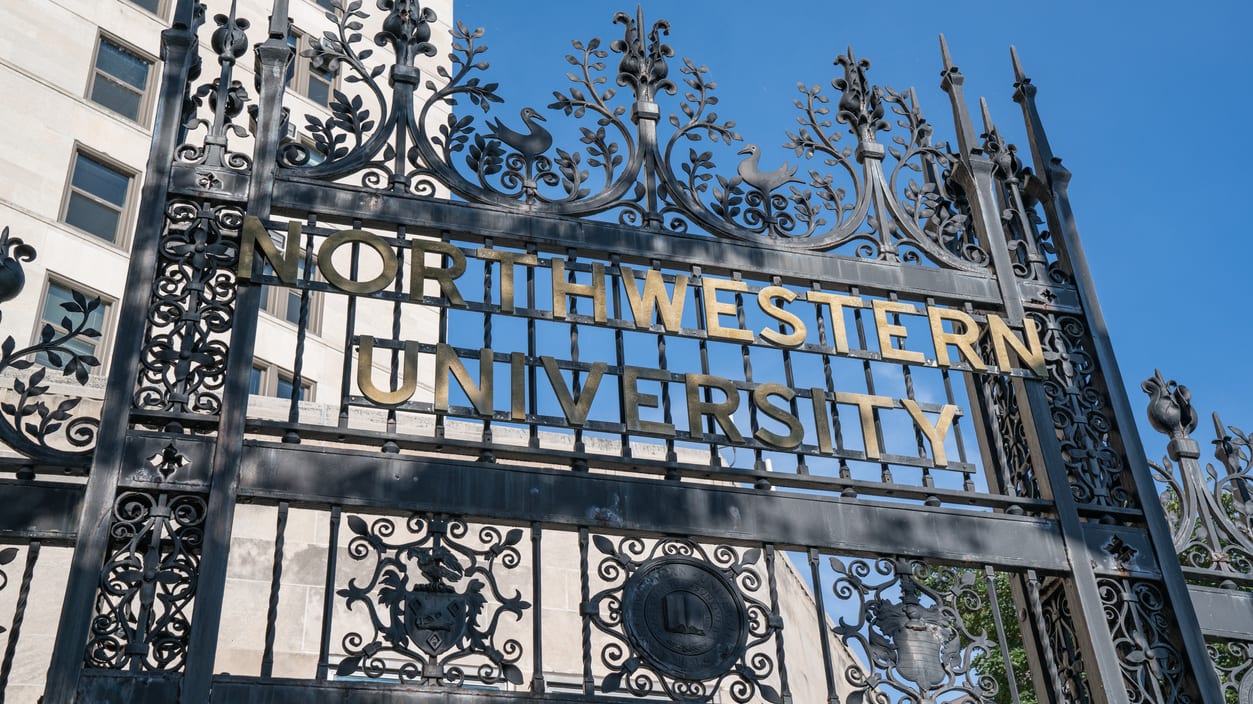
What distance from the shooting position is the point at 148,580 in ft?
23.8

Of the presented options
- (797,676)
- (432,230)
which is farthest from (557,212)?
(797,676)

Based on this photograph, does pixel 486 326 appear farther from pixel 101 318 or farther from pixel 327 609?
pixel 101 318

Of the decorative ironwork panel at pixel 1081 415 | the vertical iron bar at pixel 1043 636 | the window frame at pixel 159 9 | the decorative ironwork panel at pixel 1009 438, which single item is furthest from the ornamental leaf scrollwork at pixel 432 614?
the window frame at pixel 159 9

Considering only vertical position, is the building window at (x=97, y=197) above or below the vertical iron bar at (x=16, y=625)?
above

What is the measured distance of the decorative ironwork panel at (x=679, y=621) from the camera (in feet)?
25.7

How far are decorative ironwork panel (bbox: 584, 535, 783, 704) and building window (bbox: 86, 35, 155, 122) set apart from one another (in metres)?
16.6

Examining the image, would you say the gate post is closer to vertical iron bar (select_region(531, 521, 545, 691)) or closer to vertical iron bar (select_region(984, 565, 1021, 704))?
vertical iron bar (select_region(984, 565, 1021, 704))

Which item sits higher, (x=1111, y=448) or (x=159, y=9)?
(x=159, y=9)

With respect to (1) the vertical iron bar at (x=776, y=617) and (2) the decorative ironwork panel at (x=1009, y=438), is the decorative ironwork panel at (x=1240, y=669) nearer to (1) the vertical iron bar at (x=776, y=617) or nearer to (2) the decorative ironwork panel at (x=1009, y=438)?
(2) the decorative ironwork panel at (x=1009, y=438)

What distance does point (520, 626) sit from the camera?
14055 mm

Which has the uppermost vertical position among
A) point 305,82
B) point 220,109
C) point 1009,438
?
point 305,82

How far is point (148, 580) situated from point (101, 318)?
14.1m

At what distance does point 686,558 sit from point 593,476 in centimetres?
71

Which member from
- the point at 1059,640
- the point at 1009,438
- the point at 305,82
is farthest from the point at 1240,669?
the point at 305,82
